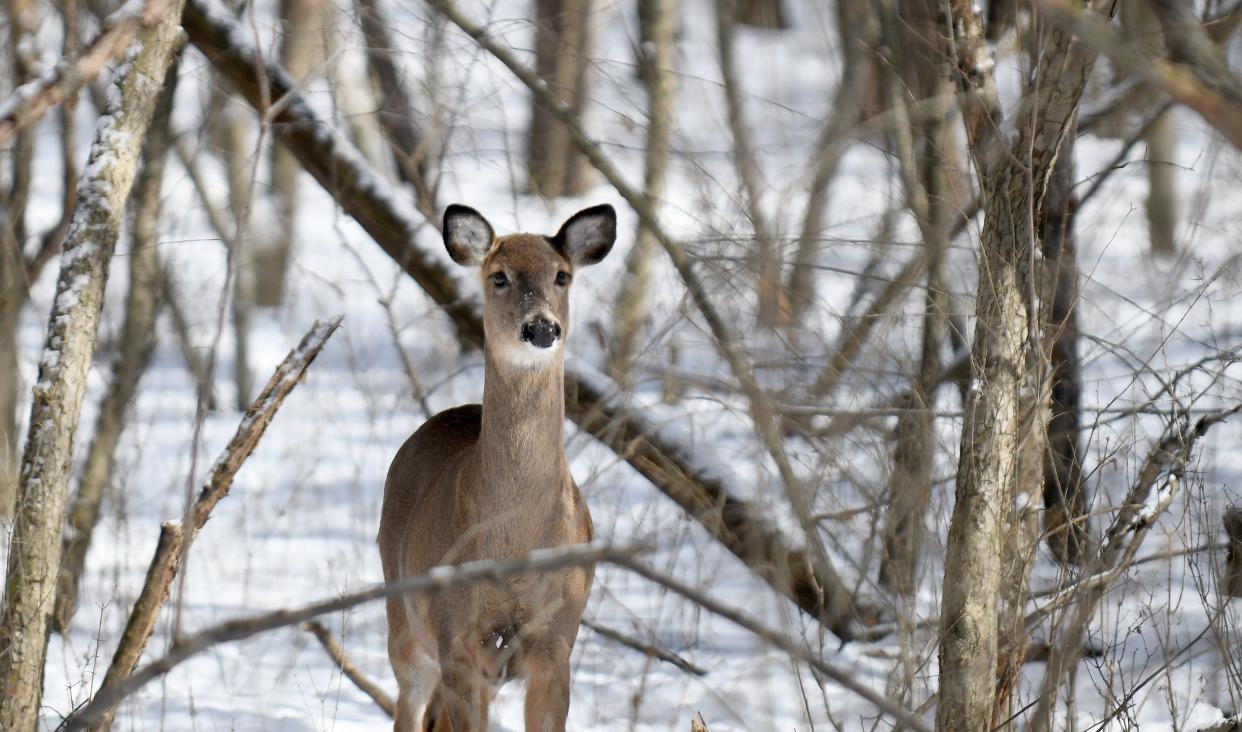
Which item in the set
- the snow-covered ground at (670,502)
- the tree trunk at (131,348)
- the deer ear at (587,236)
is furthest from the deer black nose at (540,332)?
the tree trunk at (131,348)

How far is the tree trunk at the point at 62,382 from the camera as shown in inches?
165

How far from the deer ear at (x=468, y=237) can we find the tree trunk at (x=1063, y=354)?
6.32 ft

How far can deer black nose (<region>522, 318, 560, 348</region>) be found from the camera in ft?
15.3

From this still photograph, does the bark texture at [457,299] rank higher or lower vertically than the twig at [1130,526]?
higher

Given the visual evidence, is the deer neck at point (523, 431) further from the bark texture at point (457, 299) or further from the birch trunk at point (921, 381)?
the birch trunk at point (921, 381)

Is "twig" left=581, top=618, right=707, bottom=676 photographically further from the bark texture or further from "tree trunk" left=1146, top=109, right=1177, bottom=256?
"tree trunk" left=1146, top=109, right=1177, bottom=256

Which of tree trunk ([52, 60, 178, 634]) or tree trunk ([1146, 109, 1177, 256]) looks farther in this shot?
tree trunk ([1146, 109, 1177, 256])

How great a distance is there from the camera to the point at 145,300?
7.86 metres

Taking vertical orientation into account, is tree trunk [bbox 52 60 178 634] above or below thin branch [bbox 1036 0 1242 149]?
above

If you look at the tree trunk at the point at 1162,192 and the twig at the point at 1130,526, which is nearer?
the twig at the point at 1130,526

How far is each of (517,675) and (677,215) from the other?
910 centimetres

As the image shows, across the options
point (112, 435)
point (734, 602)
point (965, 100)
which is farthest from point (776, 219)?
point (112, 435)

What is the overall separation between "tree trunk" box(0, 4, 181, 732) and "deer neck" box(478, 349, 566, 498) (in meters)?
1.23

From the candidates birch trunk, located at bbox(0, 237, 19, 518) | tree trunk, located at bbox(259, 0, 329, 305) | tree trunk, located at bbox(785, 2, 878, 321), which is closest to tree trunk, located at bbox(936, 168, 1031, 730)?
tree trunk, located at bbox(785, 2, 878, 321)
